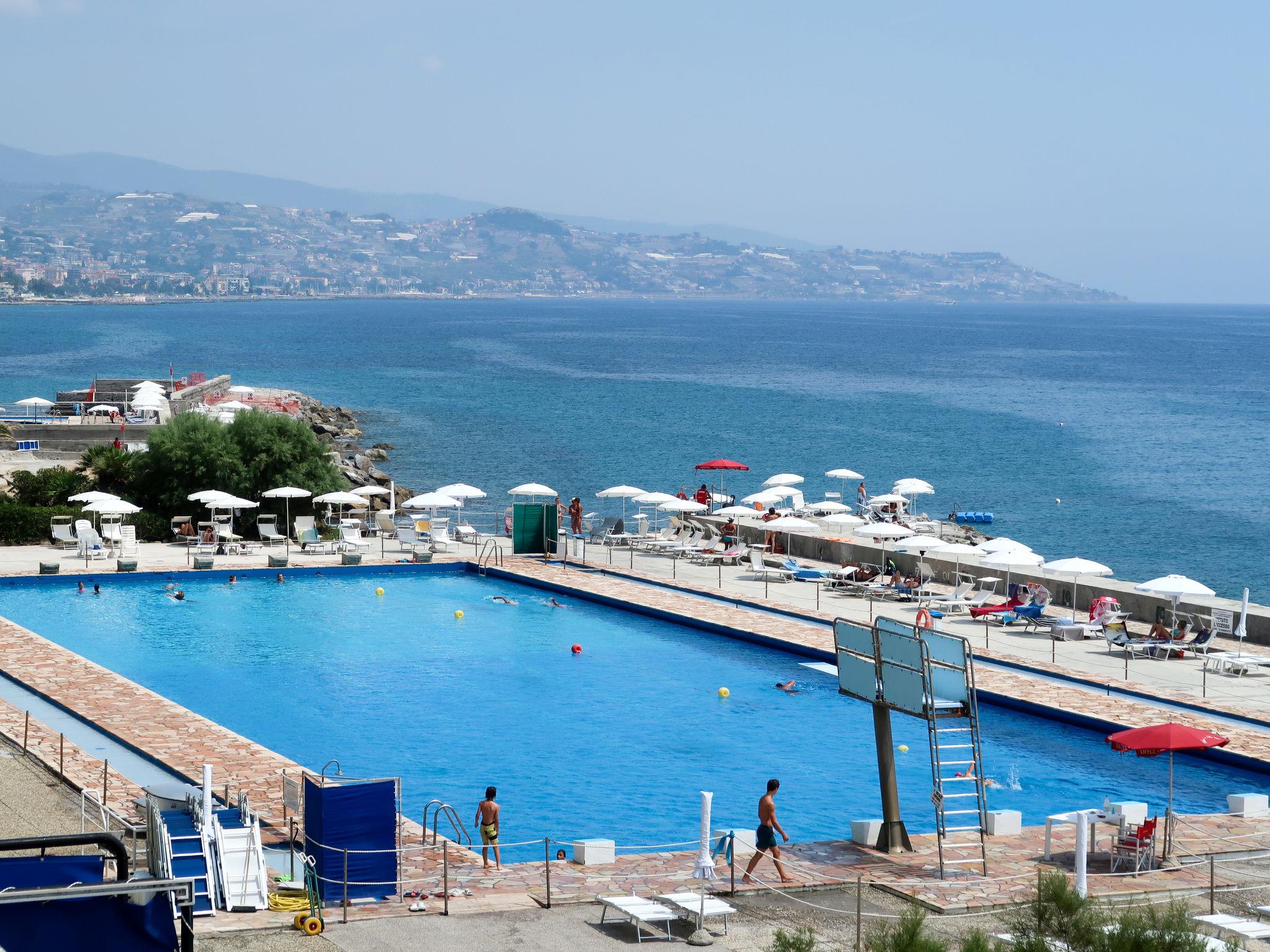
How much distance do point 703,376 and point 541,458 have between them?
161 ft

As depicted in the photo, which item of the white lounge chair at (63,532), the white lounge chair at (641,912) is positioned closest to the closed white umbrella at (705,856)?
the white lounge chair at (641,912)

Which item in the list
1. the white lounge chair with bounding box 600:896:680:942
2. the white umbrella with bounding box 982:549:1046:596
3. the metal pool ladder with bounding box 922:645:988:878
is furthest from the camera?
the white umbrella with bounding box 982:549:1046:596

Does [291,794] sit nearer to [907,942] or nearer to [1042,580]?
[907,942]

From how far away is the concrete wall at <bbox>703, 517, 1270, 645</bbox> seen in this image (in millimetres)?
21531

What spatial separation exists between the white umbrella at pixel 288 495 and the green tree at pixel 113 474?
2.82m

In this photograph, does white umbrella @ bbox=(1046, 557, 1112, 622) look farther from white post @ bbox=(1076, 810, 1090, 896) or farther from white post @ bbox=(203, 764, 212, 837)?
white post @ bbox=(203, 764, 212, 837)

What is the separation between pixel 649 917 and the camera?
1004 cm

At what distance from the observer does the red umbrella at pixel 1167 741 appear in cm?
1204

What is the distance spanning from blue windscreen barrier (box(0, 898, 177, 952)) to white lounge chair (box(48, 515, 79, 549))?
24978mm

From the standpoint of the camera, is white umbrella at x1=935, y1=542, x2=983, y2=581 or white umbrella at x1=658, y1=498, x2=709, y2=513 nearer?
white umbrella at x1=935, y1=542, x2=983, y2=581

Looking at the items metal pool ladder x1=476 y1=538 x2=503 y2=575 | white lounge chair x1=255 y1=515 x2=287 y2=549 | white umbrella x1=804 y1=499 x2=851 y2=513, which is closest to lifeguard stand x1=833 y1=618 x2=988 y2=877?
metal pool ladder x1=476 y1=538 x2=503 y2=575

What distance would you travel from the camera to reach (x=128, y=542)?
26469 mm

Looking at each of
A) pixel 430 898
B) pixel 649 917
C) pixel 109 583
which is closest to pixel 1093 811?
pixel 649 917

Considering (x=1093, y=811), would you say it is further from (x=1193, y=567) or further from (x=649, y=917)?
(x=1193, y=567)
